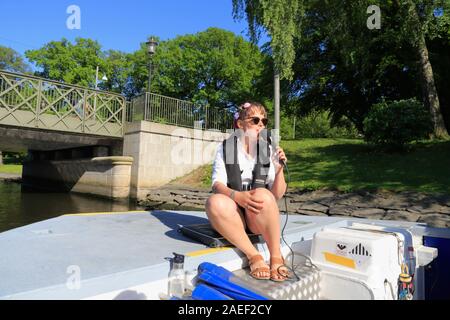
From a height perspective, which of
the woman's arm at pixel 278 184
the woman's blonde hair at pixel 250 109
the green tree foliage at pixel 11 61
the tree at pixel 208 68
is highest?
the green tree foliage at pixel 11 61

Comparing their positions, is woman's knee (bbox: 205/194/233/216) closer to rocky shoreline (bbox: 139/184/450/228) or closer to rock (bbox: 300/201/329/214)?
rocky shoreline (bbox: 139/184/450/228)

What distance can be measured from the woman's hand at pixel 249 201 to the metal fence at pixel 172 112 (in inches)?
488

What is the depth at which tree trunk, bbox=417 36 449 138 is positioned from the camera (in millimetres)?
12484

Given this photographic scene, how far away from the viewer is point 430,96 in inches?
500

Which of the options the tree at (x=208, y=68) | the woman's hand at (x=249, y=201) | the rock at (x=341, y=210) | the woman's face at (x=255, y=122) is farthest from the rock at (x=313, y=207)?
the tree at (x=208, y=68)

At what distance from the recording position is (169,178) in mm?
13859

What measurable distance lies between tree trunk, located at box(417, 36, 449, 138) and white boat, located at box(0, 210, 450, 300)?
454 inches

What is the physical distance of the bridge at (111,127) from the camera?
40.8ft

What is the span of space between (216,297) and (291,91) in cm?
1912

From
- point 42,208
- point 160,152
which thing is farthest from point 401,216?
point 42,208

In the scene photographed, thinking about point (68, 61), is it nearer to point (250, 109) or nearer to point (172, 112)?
point (172, 112)

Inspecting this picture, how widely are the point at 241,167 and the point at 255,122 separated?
358 mm

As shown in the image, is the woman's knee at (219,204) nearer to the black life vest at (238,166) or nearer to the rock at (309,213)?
the black life vest at (238,166)
